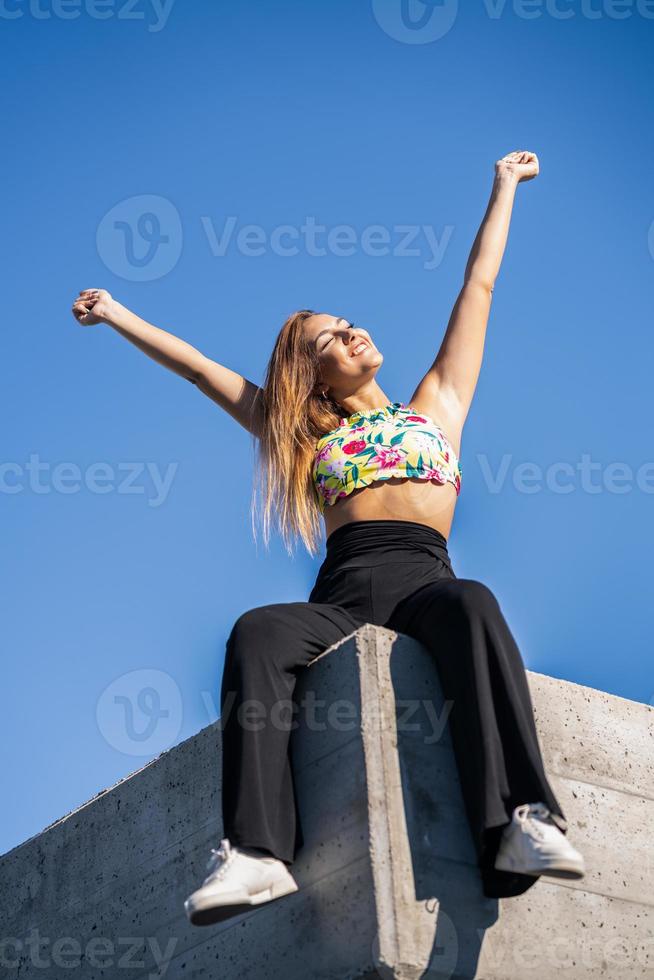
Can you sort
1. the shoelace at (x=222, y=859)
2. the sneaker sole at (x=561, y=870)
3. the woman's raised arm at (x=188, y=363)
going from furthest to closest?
the woman's raised arm at (x=188, y=363) → the shoelace at (x=222, y=859) → the sneaker sole at (x=561, y=870)

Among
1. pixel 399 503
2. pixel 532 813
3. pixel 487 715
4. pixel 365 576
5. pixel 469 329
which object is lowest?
pixel 532 813

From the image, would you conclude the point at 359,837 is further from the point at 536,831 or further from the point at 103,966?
the point at 103,966

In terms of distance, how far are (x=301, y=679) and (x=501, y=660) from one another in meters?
0.52

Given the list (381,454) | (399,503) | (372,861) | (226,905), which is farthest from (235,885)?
(381,454)

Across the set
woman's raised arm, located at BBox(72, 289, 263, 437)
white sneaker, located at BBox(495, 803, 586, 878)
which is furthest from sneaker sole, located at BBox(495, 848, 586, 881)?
woman's raised arm, located at BBox(72, 289, 263, 437)

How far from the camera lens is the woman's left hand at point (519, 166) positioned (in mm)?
4230

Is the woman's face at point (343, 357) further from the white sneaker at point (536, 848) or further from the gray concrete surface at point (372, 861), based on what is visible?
the white sneaker at point (536, 848)

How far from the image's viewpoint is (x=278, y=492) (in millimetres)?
3816

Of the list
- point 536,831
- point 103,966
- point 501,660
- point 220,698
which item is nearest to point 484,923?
point 536,831

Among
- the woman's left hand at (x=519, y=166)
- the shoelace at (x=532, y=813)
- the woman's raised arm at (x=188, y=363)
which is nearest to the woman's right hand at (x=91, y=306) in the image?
the woman's raised arm at (x=188, y=363)

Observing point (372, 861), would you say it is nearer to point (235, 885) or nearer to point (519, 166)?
point (235, 885)

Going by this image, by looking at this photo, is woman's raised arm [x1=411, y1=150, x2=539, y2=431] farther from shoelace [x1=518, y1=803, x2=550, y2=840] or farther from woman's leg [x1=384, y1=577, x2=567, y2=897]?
shoelace [x1=518, y1=803, x2=550, y2=840]

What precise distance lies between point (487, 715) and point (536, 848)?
13.0 inches

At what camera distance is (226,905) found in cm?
241
